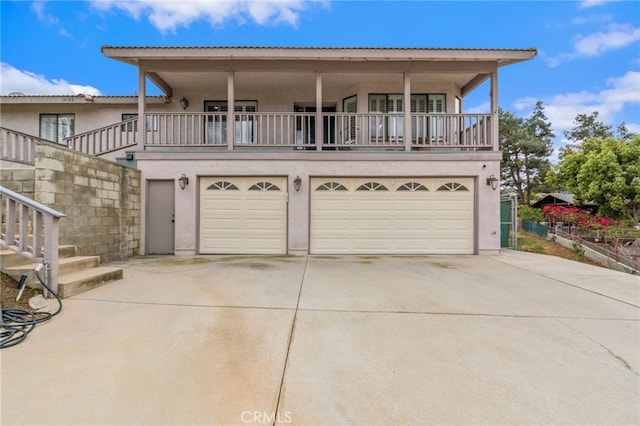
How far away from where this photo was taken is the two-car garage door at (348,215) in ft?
25.1

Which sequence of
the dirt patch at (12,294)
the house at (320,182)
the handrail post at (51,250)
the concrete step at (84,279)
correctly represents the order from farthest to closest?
the house at (320,182)
the concrete step at (84,279)
the handrail post at (51,250)
the dirt patch at (12,294)

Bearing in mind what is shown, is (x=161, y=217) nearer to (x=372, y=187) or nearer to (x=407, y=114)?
(x=372, y=187)

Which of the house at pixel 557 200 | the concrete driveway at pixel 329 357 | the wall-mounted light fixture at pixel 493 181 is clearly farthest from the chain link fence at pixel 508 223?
the house at pixel 557 200

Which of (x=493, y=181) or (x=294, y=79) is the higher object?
(x=294, y=79)

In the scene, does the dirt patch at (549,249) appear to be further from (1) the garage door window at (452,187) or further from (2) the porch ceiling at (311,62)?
(2) the porch ceiling at (311,62)

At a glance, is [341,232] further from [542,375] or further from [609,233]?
[609,233]

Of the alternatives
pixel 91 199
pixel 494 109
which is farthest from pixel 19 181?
pixel 494 109

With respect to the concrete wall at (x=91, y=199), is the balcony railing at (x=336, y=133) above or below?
above

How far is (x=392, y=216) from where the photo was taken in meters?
7.76

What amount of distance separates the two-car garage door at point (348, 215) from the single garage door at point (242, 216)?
0.08 feet

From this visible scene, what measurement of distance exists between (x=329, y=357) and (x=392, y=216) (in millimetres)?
5799

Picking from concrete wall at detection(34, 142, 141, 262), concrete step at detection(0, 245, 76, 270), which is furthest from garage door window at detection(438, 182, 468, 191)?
concrete step at detection(0, 245, 76, 270)

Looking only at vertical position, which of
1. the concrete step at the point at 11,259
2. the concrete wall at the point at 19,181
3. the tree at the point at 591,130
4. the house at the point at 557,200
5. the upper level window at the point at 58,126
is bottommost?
the concrete step at the point at 11,259

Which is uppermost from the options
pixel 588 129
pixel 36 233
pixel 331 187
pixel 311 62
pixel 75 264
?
pixel 588 129
